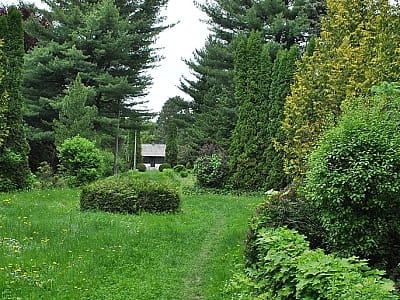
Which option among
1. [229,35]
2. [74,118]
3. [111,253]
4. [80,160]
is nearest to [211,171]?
[80,160]

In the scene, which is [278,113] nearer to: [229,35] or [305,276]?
[229,35]

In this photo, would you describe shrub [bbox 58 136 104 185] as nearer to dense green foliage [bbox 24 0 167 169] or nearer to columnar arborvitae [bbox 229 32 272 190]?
dense green foliage [bbox 24 0 167 169]

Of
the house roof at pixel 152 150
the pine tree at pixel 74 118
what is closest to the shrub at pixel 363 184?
the pine tree at pixel 74 118

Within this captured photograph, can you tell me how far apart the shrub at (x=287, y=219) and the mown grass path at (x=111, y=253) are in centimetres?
57

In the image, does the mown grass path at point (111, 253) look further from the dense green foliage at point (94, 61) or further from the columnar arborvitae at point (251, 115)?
the dense green foliage at point (94, 61)

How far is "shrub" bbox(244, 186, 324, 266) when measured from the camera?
5.96m

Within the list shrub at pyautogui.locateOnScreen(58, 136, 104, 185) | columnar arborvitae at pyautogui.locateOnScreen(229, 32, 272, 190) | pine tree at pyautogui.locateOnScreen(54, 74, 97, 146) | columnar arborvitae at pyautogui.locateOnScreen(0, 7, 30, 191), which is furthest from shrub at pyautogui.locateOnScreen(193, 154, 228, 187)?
columnar arborvitae at pyautogui.locateOnScreen(0, 7, 30, 191)

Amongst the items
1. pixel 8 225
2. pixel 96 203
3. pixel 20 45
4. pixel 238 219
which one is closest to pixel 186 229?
pixel 238 219

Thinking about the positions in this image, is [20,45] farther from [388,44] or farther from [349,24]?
[388,44]

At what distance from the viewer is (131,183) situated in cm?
1109

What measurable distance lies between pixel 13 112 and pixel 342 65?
9911mm

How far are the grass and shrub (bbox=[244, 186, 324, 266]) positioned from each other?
59 centimetres

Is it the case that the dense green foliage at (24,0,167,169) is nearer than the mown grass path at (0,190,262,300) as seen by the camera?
No

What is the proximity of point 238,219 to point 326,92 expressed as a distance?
3970mm
